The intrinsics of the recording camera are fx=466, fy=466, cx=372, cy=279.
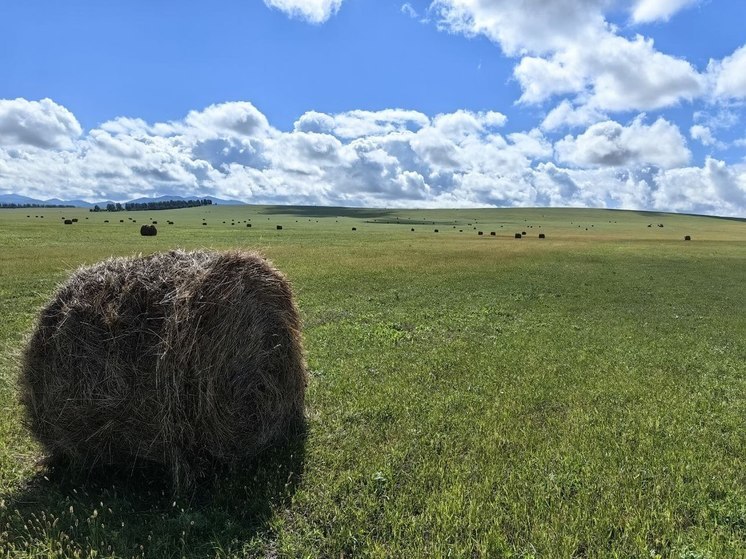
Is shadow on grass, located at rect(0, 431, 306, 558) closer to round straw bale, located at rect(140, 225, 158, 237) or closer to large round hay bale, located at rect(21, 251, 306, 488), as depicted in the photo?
large round hay bale, located at rect(21, 251, 306, 488)

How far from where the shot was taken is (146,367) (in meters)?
5.68

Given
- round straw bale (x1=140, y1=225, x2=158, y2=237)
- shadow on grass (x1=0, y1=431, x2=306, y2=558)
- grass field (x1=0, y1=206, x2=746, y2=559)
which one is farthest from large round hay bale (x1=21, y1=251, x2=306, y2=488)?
round straw bale (x1=140, y1=225, x2=158, y2=237)

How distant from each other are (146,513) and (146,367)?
1.66 metres

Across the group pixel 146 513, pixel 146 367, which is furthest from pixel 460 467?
pixel 146 367

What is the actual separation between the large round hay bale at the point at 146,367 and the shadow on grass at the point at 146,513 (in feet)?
0.88

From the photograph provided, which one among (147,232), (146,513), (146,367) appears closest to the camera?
(146,513)

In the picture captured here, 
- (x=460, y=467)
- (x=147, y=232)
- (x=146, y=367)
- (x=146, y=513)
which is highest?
(x=147, y=232)

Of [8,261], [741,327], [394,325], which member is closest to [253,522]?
[394,325]

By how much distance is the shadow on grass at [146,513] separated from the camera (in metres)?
4.74

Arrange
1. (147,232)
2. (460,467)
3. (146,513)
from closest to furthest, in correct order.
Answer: (146,513), (460,467), (147,232)

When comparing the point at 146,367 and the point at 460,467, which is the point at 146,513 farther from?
the point at 460,467

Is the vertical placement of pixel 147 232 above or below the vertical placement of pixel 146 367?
above

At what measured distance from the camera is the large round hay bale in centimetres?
567

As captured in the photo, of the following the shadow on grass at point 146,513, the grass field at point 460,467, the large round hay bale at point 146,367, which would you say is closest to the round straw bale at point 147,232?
the grass field at point 460,467
